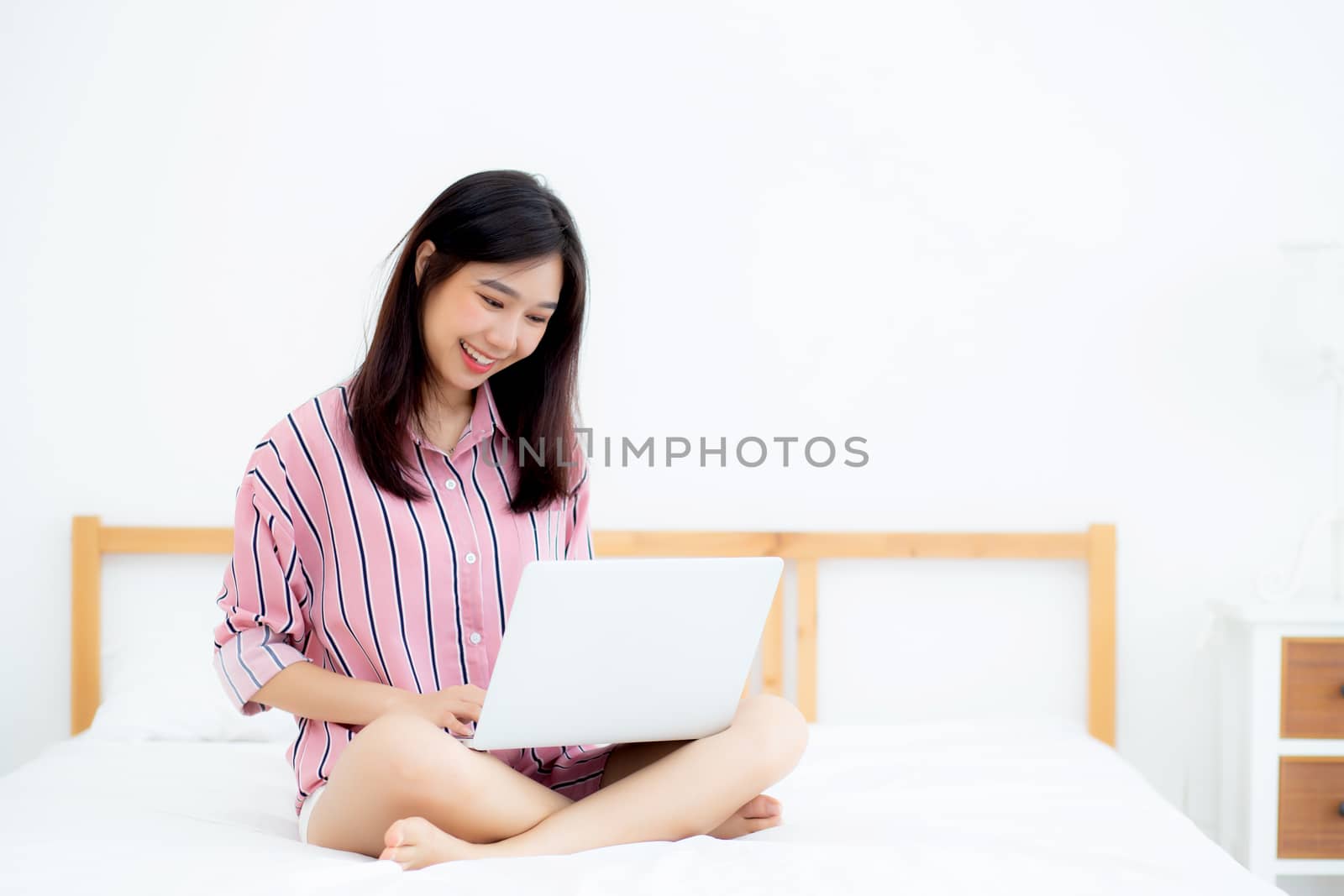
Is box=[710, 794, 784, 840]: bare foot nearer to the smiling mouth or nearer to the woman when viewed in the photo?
the woman

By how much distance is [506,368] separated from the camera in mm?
1374

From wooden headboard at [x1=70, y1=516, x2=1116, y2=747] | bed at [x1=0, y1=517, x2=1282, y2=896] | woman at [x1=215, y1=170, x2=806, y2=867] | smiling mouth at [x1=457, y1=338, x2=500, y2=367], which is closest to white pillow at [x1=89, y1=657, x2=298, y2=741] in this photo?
bed at [x1=0, y1=517, x2=1282, y2=896]

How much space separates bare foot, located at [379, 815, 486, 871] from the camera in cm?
100

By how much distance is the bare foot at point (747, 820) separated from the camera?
1.21 meters

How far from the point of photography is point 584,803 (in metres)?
1.10

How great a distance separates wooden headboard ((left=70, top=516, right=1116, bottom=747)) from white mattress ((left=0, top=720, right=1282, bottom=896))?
0.32 m

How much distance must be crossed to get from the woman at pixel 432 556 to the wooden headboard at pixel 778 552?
795 mm

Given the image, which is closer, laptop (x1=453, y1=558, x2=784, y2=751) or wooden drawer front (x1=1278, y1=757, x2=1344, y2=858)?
laptop (x1=453, y1=558, x2=784, y2=751)

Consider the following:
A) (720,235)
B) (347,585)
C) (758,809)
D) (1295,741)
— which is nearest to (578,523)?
(347,585)

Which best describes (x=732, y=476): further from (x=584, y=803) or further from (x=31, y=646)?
(x=31, y=646)

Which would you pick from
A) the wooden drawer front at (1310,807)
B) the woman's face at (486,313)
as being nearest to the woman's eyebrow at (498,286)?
the woman's face at (486,313)

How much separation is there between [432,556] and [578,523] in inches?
9.4

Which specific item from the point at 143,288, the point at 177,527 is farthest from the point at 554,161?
the point at 177,527

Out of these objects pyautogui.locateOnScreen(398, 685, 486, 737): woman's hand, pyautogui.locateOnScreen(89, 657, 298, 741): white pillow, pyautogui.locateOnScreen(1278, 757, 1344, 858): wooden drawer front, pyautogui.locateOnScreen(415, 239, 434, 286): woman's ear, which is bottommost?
pyautogui.locateOnScreen(1278, 757, 1344, 858): wooden drawer front
